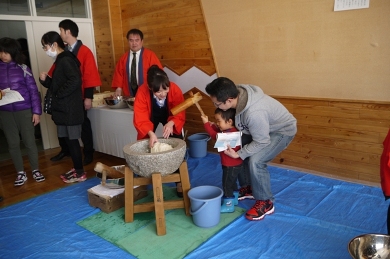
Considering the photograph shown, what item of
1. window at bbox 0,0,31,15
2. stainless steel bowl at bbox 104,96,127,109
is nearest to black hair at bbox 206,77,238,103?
stainless steel bowl at bbox 104,96,127,109

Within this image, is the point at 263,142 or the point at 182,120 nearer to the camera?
the point at 263,142

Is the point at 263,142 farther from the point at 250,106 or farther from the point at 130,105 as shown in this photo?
the point at 130,105

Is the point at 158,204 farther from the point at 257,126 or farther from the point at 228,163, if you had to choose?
the point at 257,126

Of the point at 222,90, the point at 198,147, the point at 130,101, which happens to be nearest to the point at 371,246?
the point at 222,90

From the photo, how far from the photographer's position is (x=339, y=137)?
2.66 metres

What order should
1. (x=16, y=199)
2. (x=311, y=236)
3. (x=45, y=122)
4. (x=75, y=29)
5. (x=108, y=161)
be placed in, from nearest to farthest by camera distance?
(x=311, y=236) < (x=16, y=199) < (x=75, y=29) < (x=108, y=161) < (x=45, y=122)

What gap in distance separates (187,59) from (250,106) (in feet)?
5.68

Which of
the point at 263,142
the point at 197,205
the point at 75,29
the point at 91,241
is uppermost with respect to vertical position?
the point at 75,29

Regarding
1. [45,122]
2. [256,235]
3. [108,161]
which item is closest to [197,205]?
[256,235]

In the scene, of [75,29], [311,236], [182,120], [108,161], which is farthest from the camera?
[108,161]

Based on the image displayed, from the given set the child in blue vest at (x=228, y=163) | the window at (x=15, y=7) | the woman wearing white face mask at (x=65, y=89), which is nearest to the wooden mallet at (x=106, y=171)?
the woman wearing white face mask at (x=65, y=89)

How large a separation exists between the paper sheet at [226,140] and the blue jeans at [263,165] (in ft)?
0.50

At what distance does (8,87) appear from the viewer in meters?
2.74

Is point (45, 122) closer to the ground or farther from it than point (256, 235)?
farther from it
